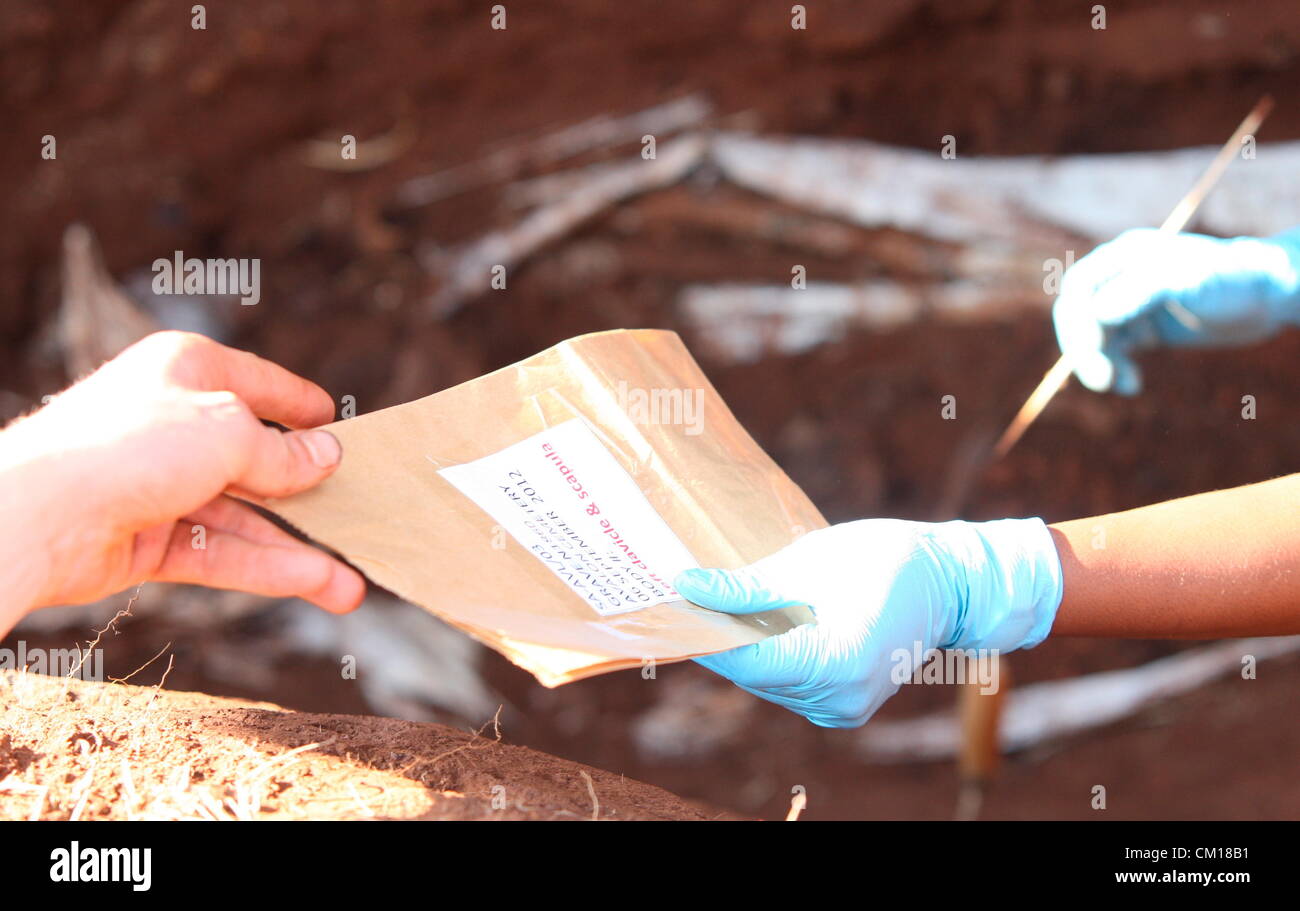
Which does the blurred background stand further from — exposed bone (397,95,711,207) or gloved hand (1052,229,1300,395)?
gloved hand (1052,229,1300,395)

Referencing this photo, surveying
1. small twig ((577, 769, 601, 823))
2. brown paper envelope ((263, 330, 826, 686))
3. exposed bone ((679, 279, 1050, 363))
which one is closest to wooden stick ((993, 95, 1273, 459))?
exposed bone ((679, 279, 1050, 363))

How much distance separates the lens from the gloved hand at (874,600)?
1183 millimetres

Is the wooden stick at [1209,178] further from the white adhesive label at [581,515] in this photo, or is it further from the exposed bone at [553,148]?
the white adhesive label at [581,515]

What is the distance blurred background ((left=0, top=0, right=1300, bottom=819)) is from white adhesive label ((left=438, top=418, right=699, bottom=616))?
6.71ft

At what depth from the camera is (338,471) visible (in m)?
1.10

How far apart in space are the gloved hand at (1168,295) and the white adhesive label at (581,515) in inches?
54.2

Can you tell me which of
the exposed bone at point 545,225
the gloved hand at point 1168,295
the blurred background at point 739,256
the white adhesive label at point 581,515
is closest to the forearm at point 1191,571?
the white adhesive label at point 581,515

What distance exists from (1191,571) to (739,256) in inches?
92.5

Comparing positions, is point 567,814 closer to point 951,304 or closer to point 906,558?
point 906,558

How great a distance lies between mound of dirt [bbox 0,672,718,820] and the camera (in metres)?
0.99

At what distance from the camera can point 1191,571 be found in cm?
137

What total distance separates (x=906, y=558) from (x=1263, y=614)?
1.66 feet

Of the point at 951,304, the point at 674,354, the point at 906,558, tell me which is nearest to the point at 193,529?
the point at 674,354

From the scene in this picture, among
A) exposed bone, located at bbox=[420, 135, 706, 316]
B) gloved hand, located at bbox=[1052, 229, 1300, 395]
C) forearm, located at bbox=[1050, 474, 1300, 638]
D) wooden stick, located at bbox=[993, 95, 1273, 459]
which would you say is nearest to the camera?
forearm, located at bbox=[1050, 474, 1300, 638]
